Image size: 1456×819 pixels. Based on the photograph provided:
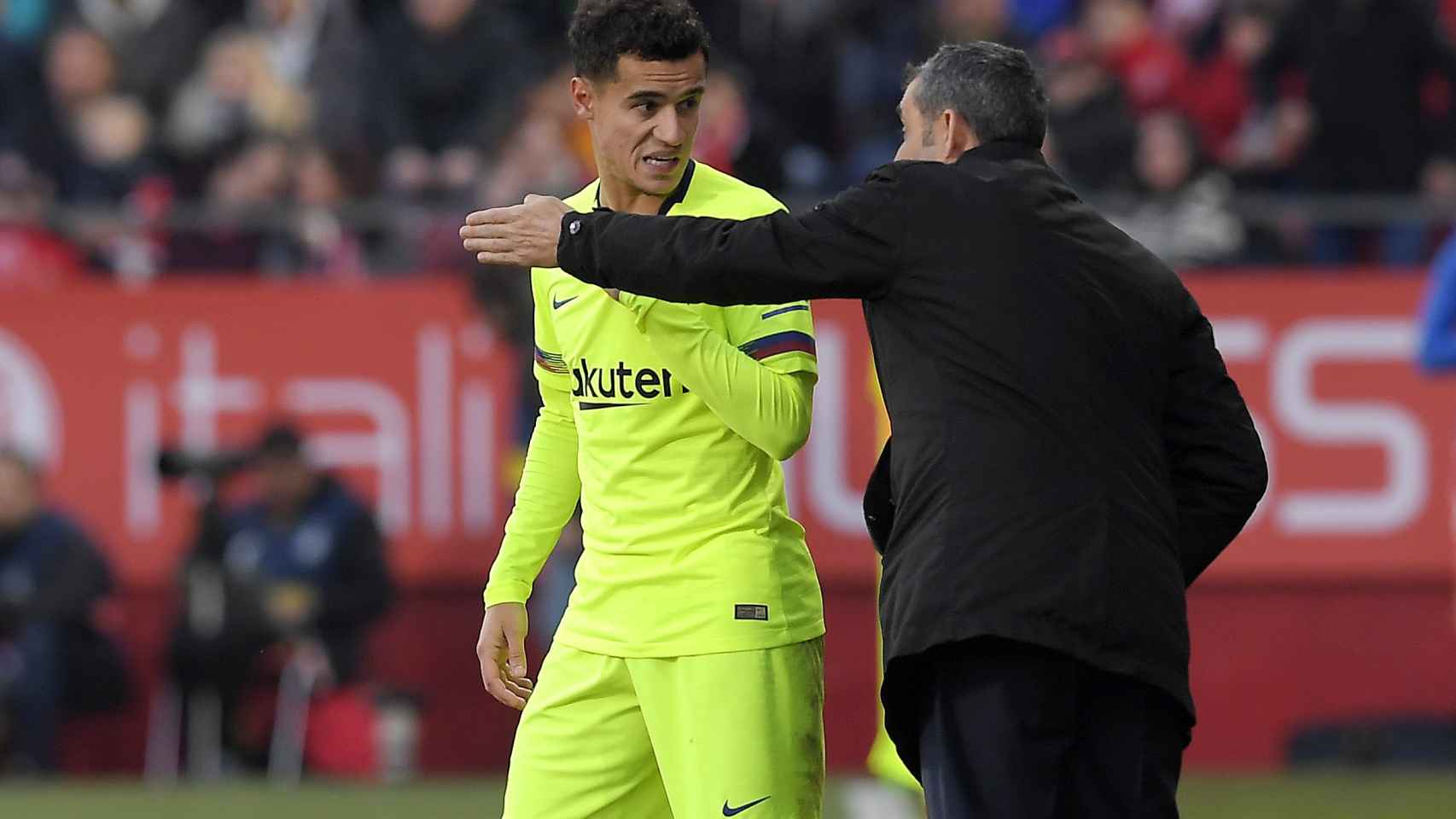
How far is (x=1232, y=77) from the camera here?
1155cm

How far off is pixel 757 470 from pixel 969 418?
625 mm

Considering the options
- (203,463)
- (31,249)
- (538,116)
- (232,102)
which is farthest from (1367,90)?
(31,249)

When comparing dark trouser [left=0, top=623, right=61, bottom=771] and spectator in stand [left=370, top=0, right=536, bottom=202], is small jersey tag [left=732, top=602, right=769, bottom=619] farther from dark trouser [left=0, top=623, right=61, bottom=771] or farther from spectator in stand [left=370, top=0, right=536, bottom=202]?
spectator in stand [left=370, top=0, right=536, bottom=202]

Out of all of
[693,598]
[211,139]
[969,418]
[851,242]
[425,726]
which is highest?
[211,139]

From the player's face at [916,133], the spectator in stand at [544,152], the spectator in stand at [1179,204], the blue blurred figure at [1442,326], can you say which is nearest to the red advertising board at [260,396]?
the spectator in stand at [544,152]

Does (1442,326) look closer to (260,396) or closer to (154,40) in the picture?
(260,396)

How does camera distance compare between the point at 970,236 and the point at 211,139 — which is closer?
the point at 970,236

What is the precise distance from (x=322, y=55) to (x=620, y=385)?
7541 mm

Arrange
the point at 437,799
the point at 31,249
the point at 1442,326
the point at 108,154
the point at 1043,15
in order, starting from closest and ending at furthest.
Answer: the point at 1442,326 < the point at 437,799 < the point at 31,249 < the point at 108,154 < the point at 1043,15

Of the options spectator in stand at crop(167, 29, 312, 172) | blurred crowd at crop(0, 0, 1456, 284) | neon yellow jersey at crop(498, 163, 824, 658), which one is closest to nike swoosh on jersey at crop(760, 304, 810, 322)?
neon yellow jersey at crop(498, 163, 824, 658)

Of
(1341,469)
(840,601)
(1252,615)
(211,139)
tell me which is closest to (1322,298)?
(1341,469)

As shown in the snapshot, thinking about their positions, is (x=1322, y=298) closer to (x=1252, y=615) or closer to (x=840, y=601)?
(x=1252, y=615)

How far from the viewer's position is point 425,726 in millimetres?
9820

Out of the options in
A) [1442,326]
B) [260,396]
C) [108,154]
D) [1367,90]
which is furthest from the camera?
[108,154]
